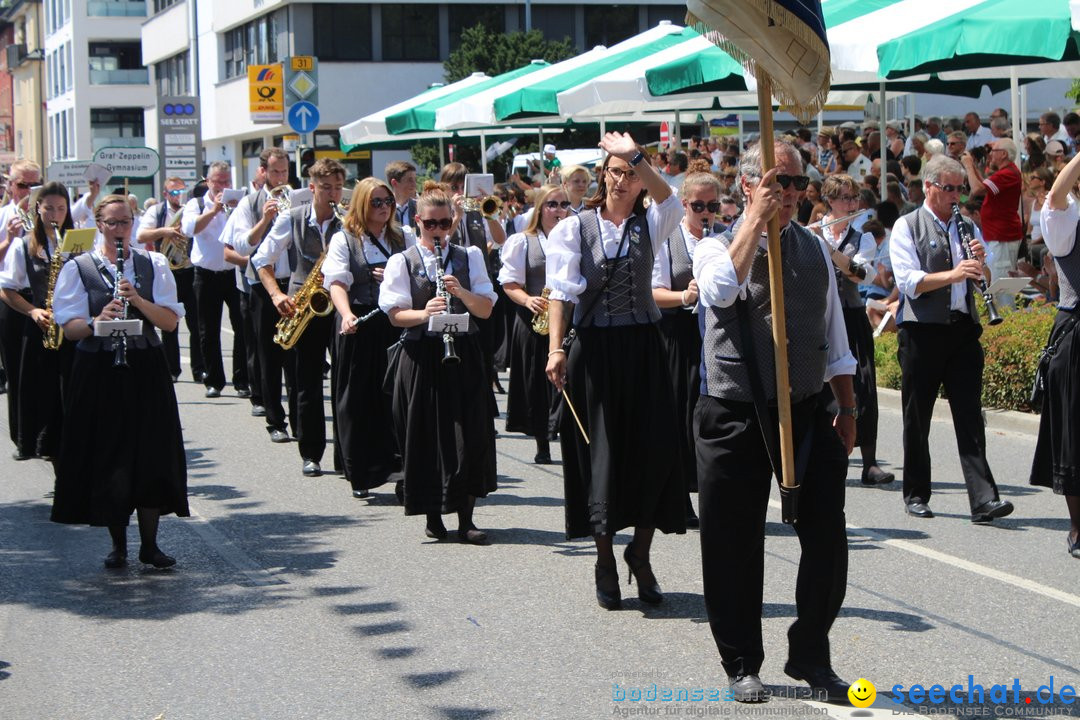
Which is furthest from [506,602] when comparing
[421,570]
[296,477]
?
[296,477]

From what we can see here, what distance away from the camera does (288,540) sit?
8.73 meters

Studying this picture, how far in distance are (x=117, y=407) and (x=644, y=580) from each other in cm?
289

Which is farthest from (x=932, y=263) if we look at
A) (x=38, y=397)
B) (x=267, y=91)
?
(x=267, y=91)

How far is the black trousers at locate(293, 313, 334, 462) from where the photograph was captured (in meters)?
10.9

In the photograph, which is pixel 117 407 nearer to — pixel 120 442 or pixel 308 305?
pixel 120 442

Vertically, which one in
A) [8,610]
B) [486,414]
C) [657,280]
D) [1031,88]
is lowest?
[8,610]

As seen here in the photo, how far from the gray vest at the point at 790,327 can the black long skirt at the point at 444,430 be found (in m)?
3.25

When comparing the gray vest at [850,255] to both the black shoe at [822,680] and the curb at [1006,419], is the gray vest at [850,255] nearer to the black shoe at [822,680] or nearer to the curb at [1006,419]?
the curb at [1006,419]

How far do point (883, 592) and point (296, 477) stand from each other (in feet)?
16.3

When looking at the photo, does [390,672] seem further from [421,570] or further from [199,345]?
[199,345]

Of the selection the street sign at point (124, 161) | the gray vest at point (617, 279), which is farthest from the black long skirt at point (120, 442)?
the street sign at point (124, 161)

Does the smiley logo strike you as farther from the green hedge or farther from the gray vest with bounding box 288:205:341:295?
the green hedge

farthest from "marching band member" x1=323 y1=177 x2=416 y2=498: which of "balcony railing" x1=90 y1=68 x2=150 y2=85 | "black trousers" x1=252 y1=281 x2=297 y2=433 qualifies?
"balcony railing" x1=90 y1=68 x2=150 y2=85

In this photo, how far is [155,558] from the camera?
26.3 feet
